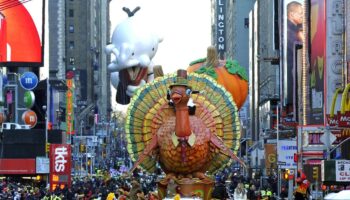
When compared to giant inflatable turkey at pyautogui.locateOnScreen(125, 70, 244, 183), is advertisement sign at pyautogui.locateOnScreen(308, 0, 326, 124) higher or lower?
higher

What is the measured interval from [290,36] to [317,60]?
2248 centimetres

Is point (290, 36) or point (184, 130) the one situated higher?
point (290, 36)

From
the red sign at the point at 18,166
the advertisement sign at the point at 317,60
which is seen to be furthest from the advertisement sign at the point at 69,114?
the advertisement sign at the point at 317,60

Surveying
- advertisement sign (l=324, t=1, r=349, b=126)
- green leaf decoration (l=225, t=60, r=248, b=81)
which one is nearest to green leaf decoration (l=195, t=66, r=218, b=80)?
green leaf decoration (l=225, t=60, r=248, b=81)

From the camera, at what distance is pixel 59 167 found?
44.4 meters

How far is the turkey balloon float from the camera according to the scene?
6657 cm

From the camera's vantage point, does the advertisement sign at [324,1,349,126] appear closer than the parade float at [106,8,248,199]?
No

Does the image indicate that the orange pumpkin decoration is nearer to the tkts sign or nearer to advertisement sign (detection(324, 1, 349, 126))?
the tkts sign

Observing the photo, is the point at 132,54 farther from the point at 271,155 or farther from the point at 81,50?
the point at 81,50

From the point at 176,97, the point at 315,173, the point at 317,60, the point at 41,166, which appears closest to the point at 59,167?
the point at 315,173

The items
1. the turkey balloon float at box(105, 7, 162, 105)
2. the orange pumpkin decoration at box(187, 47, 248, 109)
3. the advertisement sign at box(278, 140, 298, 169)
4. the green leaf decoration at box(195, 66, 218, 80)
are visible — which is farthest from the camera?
the turkey balloon float at box(105, 7, 162, 105)

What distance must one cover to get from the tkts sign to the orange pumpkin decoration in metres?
10.2

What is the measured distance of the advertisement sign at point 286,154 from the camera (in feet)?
117

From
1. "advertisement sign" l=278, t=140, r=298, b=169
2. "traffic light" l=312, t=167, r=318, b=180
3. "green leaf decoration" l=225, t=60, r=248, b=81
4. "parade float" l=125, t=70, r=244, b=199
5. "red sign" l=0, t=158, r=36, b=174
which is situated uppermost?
"green leaf decoration" l=225, t=60, r=248, b=81
